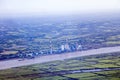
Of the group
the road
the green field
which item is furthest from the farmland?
the green field

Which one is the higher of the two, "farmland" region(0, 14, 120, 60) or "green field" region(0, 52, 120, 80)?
"farmland" region(0, 14, 120, 60)

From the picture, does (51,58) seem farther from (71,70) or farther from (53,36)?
(53,36)

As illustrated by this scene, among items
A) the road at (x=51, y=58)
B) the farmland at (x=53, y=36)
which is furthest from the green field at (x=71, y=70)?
the farmland at (x=53, y=36)

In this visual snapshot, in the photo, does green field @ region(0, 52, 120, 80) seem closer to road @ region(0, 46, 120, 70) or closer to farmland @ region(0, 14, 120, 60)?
road @ region(0, 46, 120, 70)

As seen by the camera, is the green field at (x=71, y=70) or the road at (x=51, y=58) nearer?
the green field at (x=71, y=70)

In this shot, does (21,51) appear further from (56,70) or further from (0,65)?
(56,70)

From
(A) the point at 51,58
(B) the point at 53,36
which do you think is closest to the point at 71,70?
(A) the point at 51,58

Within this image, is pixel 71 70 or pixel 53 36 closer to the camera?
pixel 71 70

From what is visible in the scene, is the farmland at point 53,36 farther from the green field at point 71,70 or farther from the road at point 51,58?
the green field at point 71,70

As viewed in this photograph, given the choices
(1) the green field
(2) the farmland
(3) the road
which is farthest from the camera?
(2) the farmland

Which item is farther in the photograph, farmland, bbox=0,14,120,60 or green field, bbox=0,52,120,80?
farmland, bbox=0,14,120,60
